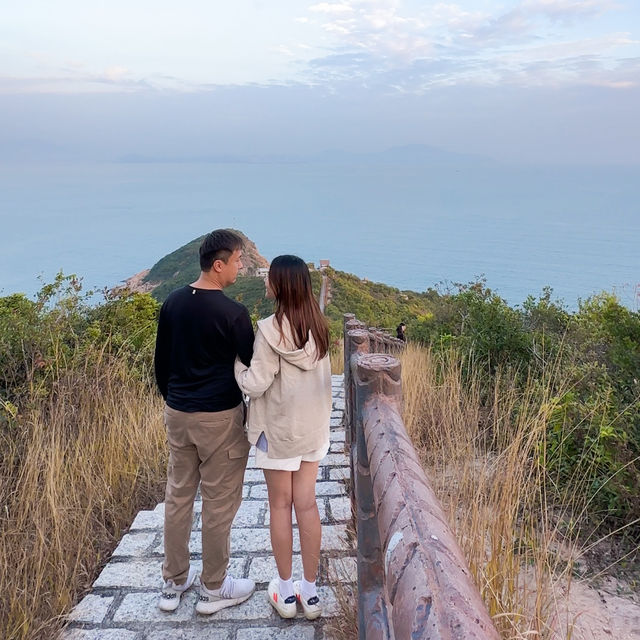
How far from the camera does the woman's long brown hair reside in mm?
2512

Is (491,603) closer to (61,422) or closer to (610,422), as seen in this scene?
(610,422)

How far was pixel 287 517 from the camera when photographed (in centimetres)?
276

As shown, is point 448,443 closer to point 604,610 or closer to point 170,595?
point 604,610

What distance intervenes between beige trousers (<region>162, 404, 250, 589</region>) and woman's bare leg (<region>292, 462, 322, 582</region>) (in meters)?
0.31

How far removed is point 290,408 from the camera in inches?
103

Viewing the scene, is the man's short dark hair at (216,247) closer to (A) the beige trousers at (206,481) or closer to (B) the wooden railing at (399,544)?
(A) the beige trousers at (206,481)

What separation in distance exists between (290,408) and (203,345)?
1.57 ft

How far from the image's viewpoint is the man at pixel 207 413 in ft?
8.61

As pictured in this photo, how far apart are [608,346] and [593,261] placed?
413ft

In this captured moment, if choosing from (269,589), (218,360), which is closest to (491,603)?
(269,589)

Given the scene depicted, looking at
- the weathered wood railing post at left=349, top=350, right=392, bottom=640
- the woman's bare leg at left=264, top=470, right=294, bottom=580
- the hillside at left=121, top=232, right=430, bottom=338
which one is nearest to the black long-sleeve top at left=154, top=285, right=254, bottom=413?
the woman's bare leg at left=264, top=470, right=294, bottom=580

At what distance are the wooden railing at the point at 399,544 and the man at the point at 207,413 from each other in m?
0.77

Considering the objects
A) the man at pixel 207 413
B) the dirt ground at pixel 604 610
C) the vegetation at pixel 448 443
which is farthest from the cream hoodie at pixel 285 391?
the dirt ground at pixel 604 610

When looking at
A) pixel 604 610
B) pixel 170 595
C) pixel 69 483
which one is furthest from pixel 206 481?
pixel 604 610
